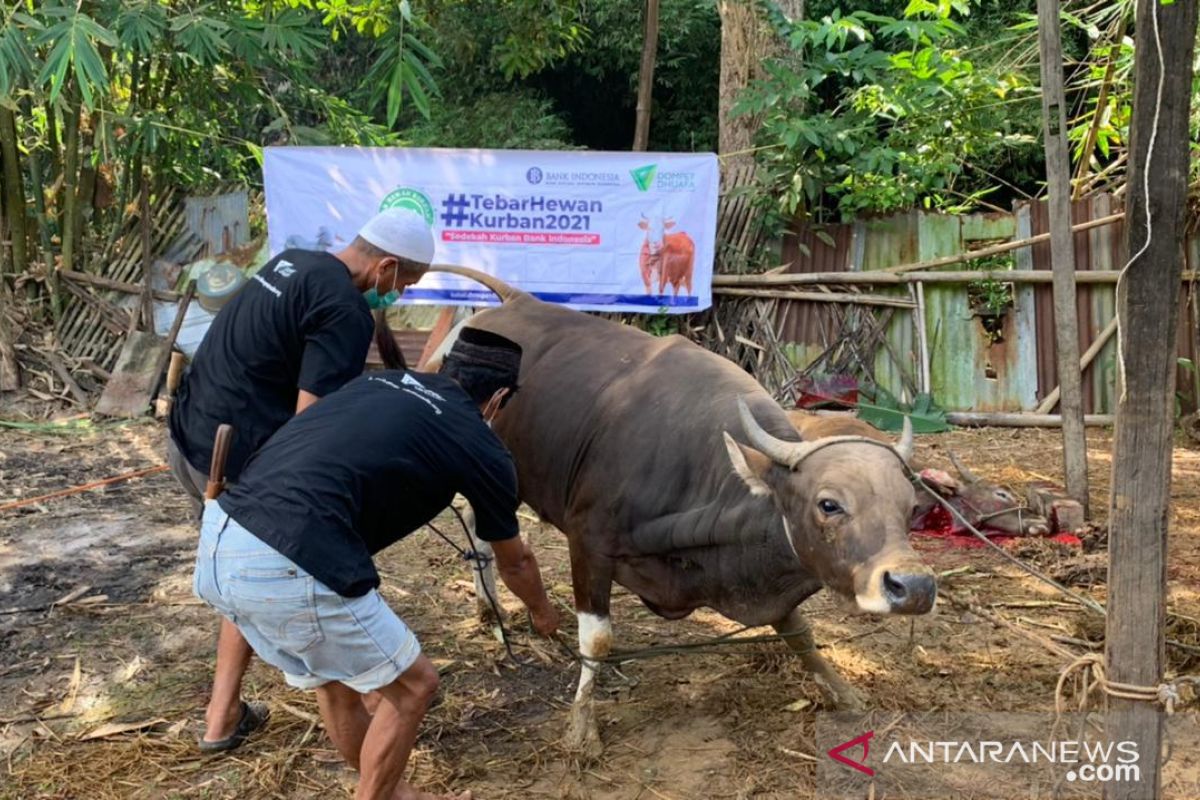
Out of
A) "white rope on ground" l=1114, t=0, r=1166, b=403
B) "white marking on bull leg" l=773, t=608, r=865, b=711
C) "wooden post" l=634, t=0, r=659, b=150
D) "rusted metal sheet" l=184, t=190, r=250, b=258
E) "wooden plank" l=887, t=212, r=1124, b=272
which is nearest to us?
"white rope on ground" l=1114, t=0, r=1166, b=403

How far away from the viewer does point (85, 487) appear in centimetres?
739

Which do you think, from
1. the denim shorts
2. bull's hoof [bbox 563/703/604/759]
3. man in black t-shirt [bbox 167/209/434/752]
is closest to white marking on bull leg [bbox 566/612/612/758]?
bull's hoof [bbox 563/703/604/759]

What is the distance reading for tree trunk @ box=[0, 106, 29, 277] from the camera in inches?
412

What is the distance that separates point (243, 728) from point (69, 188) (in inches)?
333

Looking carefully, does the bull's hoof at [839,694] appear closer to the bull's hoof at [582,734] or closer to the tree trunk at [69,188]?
the bull's hoof at [582,734]

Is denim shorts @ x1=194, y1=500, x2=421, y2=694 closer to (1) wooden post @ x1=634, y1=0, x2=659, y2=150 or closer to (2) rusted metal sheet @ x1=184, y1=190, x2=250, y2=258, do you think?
(1) wooden post @ x1=634, y1=0, x2=659, y2=150

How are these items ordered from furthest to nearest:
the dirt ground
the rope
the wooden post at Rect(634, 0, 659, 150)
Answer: the wooden post at Rect(634, 0, 659, 150)
the rope
the dirt ground

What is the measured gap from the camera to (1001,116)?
10922mm

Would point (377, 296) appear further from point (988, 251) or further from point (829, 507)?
point (988, 251)

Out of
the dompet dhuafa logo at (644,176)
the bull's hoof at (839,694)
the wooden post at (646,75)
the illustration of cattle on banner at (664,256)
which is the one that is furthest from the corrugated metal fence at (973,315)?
the bull's hoof at (839,694)

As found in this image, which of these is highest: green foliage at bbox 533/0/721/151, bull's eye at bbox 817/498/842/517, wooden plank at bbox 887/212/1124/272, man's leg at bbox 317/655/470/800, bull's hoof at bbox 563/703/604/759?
green foliage at bbox 533/0/721/151

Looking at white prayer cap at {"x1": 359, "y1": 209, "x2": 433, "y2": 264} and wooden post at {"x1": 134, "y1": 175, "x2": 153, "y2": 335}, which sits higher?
wooden post at {"x1": 134, "y1": 175, "x2": 153, "y2": 335}

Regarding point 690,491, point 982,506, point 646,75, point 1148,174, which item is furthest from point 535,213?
point 1148,174

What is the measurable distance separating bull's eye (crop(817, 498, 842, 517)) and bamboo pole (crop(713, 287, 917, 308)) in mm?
6949
